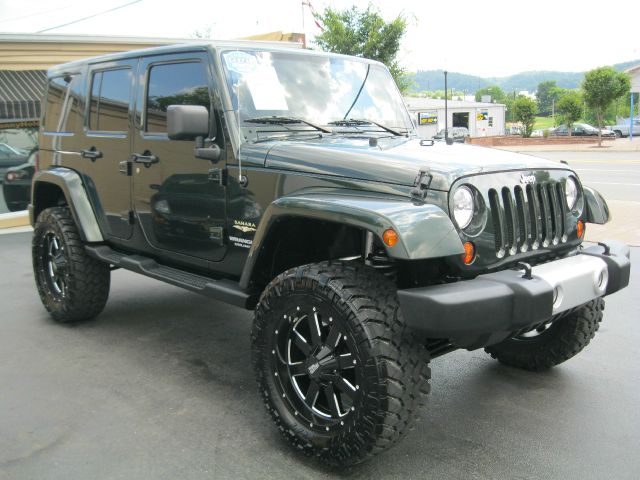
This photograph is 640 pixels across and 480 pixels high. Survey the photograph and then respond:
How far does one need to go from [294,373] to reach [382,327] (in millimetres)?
615

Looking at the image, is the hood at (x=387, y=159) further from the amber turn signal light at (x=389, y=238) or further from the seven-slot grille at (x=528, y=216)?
the amber turn signal light at (x=389, y=238)

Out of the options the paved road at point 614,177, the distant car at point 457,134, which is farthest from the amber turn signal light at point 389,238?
the paved road at point 614,177

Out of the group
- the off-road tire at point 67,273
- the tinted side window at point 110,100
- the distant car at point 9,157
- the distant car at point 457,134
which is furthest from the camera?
the distant car at point 9,157

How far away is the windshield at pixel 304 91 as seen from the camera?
12.1 ft

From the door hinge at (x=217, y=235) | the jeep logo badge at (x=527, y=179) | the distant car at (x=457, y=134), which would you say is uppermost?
the distant car at (x=457, y=134)

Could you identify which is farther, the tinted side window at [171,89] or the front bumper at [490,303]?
the tinted side window at [171,89]

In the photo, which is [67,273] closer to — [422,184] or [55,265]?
[55,265]

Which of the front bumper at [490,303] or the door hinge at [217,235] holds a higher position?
the door hinge at [217,235]

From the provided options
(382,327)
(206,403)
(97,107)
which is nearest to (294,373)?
(382,327)

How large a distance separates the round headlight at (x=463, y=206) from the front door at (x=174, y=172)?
143 centimetres

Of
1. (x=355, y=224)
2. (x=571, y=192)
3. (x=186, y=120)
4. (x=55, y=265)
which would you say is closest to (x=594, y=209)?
(x=571, y=192)

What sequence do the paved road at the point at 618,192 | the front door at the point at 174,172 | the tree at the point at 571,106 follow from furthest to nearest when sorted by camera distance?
1. the tree at the point at 571,106
2. the paved road at the point at 618,192
3. the front door at the point at 174,172

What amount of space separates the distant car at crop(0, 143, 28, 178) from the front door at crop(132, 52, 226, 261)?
28.7 ft

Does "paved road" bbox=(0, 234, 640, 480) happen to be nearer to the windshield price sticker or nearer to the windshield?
the windshield
